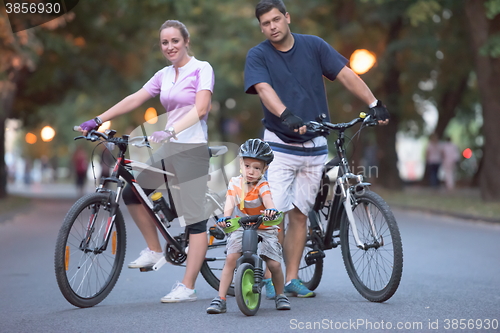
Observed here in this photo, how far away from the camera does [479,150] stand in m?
33.6

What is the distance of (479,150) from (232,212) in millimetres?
29932

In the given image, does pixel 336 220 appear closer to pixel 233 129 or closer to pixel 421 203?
pixel 421 203

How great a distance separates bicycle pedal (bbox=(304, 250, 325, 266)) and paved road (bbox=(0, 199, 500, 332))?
28 centimetres

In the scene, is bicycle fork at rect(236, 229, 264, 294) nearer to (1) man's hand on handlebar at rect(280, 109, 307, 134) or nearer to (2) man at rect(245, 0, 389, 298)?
(2) man at rect(245, 0, 389, 298)

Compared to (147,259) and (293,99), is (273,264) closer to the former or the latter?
(147,259)

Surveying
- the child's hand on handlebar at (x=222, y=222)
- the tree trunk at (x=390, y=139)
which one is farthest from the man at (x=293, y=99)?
the tree trunk at (x=390, y=139)

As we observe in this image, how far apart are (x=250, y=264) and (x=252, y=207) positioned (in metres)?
0.44

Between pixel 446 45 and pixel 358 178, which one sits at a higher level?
pixel 446 45

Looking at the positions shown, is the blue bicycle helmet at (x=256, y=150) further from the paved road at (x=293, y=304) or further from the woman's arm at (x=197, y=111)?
the paved road at (x=293, y=304)

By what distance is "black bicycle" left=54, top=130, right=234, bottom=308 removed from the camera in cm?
535

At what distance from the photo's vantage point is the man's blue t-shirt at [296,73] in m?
5.89

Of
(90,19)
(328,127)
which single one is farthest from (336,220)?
(90,19)

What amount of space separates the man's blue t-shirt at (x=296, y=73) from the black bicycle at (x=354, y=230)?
0.73 feet

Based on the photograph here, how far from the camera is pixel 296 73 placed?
5.93 meters
